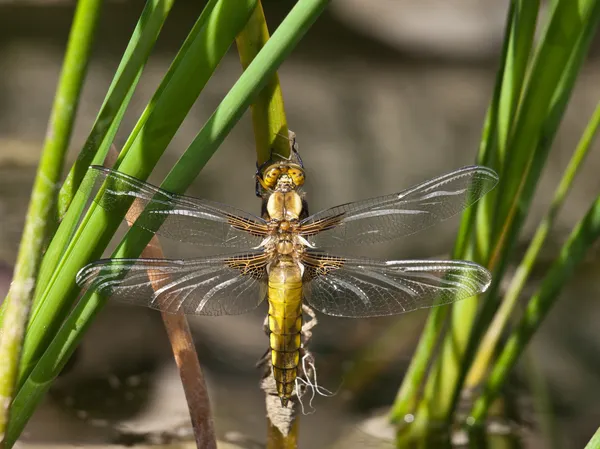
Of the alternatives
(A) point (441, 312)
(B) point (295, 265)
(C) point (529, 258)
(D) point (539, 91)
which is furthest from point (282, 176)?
(C) point (529, 258)

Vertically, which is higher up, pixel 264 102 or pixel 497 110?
pixel 497 110

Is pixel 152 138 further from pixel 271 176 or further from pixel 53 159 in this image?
pixel 271 176

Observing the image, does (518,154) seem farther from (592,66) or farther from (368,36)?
(592,66)

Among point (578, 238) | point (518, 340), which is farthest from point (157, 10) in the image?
point (518, 340)

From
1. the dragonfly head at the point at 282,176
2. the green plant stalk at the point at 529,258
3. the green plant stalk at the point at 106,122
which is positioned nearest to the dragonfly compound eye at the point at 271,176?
the dragonfly head at the point at 282,176

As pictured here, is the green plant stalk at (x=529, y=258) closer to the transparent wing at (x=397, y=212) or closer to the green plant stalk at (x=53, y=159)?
the transparent wing at (x=397, y=212)

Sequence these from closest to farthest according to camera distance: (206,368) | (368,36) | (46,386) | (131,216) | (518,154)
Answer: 1. (46,386)
2. (131,216)
3. (518,154)
4. (206,368)
5. (368,36)
